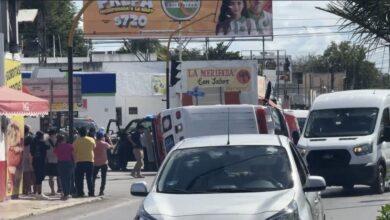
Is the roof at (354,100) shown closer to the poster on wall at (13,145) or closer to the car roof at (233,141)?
the poster on wall at (13,145)

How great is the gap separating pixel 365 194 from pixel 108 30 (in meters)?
47.1

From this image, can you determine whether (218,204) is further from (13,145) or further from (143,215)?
(13,145)

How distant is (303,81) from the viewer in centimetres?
9806

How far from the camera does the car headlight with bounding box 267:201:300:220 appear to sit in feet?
29.9

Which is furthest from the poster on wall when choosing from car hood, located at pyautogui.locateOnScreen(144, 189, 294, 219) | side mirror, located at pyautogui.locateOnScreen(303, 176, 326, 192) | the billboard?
the billboard

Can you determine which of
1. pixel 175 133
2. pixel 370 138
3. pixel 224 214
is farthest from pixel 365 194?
pixel 224 214

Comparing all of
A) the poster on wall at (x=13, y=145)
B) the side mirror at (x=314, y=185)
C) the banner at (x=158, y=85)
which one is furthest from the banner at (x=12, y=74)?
the banner at (x=158, y=85)

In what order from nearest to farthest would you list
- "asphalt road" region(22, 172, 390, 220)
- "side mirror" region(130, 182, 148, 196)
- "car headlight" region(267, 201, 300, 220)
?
"car headlight" region(267, 201, 300, 220) → "side mirror" region(130, 182, 148, 196) → "asphalt road" region(22, 172, 390, 220)

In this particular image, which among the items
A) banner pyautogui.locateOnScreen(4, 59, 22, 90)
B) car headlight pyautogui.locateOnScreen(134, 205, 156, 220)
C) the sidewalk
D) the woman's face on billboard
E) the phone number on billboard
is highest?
the woman's face on billboard

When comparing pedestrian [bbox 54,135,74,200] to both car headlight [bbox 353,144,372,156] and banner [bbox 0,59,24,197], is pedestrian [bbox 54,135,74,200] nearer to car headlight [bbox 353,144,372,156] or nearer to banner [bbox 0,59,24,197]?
banner [bbox 0,59,24,197]

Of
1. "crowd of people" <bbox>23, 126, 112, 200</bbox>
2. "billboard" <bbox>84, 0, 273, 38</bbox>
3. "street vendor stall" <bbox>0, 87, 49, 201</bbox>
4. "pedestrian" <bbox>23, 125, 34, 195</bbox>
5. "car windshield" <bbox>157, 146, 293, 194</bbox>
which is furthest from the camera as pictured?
"billboard" <bbox>84, 0, 273, 38</bbox>

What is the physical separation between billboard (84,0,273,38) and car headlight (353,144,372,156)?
44.8 meters

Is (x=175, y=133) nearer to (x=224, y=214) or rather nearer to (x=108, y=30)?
(x=224, y=214)

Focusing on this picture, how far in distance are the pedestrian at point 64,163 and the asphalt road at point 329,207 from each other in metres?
0.99
